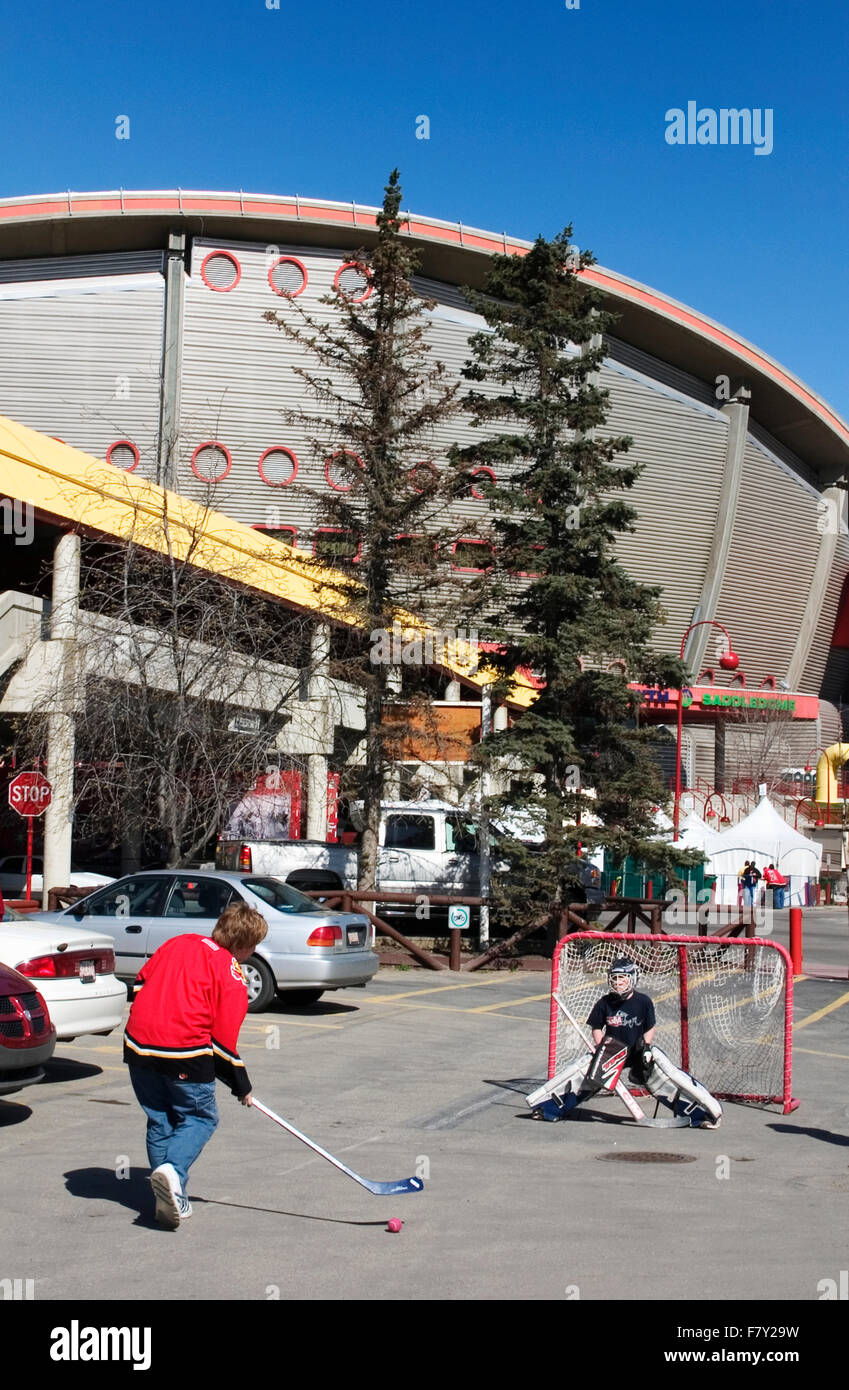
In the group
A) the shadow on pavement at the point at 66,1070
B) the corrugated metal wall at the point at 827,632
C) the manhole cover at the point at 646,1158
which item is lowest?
the shadow on pavement at the point at 66,1070

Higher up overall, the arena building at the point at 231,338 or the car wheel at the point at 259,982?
the arena building at the point at 231,338

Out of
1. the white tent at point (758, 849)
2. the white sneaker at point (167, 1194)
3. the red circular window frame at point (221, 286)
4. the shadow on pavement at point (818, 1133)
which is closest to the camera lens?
the white sneaker at point (167, 1194)

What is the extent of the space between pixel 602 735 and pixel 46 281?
3461 centimetres

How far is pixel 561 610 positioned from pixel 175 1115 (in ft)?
60.3

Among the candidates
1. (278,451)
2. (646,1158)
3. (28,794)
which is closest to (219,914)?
(28,794)

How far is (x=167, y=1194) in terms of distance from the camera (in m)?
6.44

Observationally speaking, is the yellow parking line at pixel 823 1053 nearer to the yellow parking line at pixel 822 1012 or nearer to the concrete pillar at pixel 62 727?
the yellow parking line at pixel 822 1012

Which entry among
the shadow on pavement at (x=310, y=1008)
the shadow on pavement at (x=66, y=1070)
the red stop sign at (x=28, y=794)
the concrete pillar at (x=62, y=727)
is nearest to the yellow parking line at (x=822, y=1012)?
the shadow on pavement at (x=310, y=1008)

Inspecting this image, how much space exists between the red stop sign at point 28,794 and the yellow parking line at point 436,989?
223 inches

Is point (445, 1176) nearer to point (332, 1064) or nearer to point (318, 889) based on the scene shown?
point (332, 1064)

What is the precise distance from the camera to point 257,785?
80.2 feet

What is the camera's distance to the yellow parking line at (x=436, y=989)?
56.4 feet

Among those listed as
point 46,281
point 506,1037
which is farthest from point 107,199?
point 506,1037

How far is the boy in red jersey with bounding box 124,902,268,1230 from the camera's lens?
6.52 m
